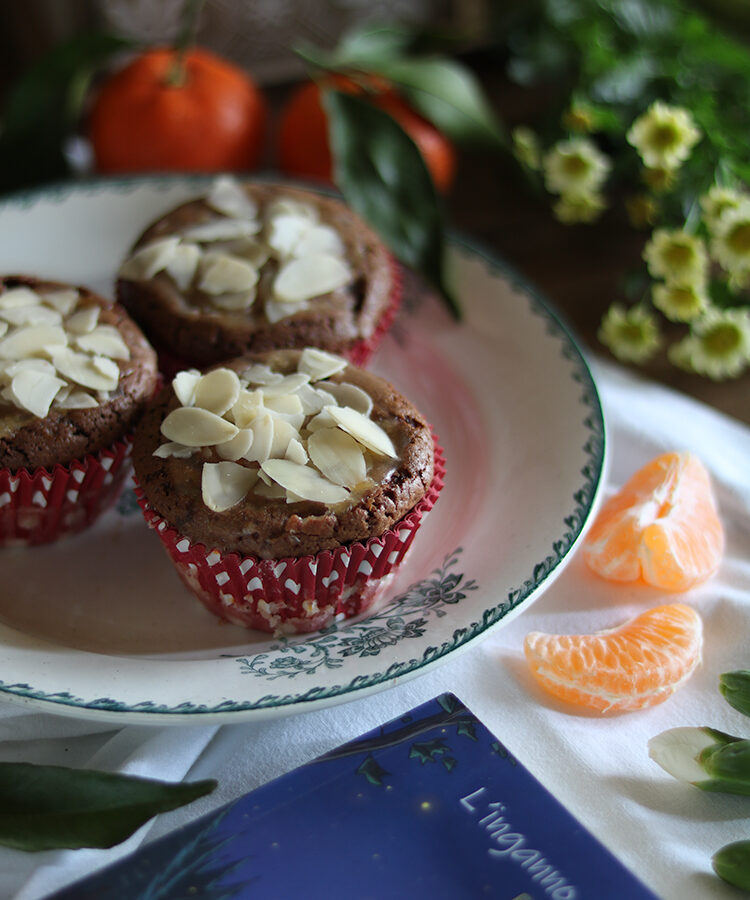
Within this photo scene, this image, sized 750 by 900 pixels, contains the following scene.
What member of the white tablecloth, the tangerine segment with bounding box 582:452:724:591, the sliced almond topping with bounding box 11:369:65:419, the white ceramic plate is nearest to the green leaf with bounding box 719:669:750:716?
the white tablecloth

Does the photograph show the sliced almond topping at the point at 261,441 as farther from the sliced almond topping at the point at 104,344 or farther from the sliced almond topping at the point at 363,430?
the sliced almond topping at the point at 104,344

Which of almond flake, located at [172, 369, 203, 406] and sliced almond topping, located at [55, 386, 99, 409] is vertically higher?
almond flake, located at [172, 369, 203, 406]

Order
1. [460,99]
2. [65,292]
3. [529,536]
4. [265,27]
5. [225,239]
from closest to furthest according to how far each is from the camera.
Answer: [529,536]
[65,292]
[225,239]
[460,99]
[265,27]

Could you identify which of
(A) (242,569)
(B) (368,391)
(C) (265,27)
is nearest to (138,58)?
(C) (265,27)

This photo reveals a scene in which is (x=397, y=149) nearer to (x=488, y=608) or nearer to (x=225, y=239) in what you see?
(x=225, y=239)

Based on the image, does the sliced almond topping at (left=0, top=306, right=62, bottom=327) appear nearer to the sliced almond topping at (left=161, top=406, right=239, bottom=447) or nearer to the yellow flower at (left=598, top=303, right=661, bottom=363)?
the sliced almond topping at (left=161, top=406, right=239, bottom=447)

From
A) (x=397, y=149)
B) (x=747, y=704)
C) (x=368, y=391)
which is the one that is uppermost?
(x=397, y=149)

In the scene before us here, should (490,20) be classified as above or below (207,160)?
above
